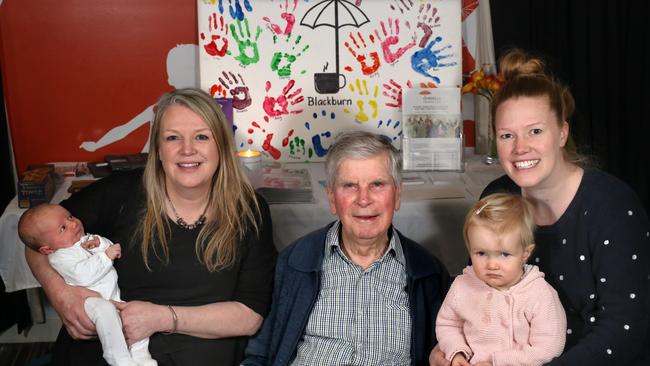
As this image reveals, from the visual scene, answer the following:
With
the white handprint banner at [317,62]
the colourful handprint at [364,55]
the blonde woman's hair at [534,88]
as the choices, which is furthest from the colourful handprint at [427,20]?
the blonde woman's hair at [534,88]

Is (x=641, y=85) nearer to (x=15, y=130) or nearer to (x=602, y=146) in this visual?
(x=602, y=146)

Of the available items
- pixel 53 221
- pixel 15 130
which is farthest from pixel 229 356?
pixel 15 130

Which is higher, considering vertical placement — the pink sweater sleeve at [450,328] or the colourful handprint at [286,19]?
the colourful handprint at [286,19]

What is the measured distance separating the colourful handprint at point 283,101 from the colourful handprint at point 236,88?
85 millimetres

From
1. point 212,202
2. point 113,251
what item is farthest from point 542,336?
point 113,251

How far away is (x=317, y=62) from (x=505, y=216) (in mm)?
1588

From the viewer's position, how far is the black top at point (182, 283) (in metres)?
2.12

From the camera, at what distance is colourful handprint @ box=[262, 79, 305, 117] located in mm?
3195

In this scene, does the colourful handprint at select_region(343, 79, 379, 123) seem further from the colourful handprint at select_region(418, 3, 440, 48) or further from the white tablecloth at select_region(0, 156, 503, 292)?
the white tablecloth at select_region(0, 156, 503, 292)

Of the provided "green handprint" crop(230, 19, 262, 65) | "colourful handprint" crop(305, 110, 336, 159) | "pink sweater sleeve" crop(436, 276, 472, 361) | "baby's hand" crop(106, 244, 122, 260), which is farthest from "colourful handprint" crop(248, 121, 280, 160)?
"pink sweater sleeve" crop(436, 276, 472, 361)

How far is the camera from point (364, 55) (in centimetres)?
320

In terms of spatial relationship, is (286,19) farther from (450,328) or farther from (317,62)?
(450,328)

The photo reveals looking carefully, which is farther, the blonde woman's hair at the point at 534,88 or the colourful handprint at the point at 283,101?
the colourful handprint at the point at 283,101

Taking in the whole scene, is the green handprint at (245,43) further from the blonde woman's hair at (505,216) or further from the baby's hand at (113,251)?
the blonde woman's hair at (505,216)
